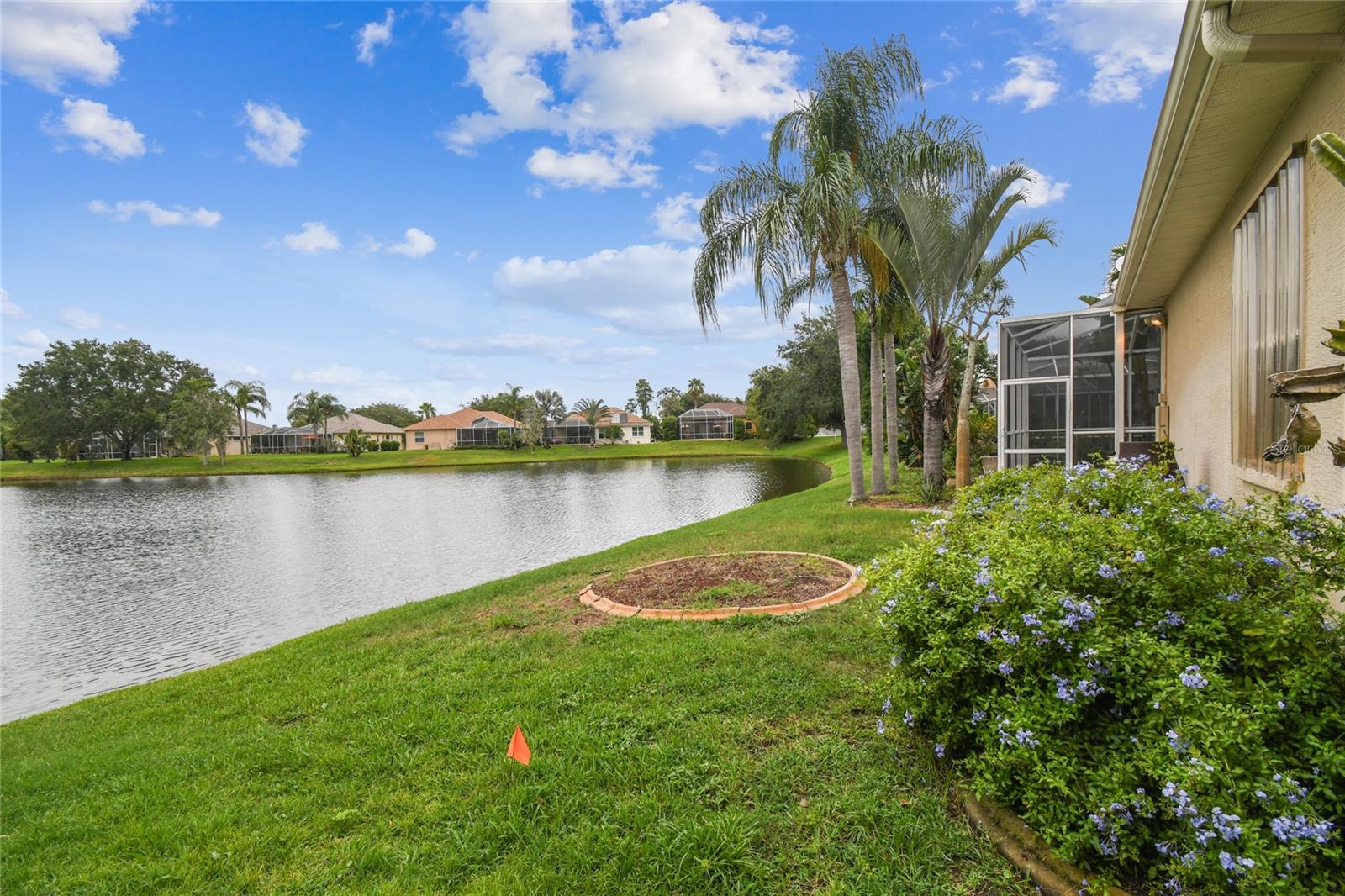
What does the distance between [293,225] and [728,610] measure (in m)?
21.9

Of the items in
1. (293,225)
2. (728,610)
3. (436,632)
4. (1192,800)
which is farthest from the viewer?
(293,225)

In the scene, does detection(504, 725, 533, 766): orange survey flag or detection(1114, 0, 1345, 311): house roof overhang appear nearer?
detection(1114, 0, 1345, 311): house roof overhang

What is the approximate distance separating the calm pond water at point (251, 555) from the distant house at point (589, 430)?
112 feet

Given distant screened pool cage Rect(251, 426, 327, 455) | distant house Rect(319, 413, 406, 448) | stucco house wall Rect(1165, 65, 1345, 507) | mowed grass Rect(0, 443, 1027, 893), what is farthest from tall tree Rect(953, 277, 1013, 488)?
distant screened pool cage Rect(251, 426, 327, 455)

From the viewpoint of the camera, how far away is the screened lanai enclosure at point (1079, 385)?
9.30m

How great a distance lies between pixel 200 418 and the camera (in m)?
46.2

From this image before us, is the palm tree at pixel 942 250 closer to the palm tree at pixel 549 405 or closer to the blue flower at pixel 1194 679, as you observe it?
the blue flower at pixel 1194 679

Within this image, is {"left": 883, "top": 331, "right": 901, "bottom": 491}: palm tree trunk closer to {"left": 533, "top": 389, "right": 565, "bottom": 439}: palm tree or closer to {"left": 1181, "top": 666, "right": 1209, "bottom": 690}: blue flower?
{"left": 1181, "top": 666, "right": 1209, "bottom": 690}: blue flower

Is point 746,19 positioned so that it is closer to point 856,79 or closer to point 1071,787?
point 856,79

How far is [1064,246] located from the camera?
35.0ft

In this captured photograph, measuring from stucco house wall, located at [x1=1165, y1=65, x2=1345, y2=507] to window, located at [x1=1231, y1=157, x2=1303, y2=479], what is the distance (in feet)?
0.34

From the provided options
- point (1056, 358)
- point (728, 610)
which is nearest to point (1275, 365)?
point (728, 610)

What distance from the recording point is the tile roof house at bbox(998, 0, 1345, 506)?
8.37ft

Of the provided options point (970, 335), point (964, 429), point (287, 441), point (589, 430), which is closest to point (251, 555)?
point (964, 429)
